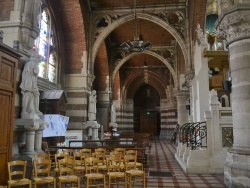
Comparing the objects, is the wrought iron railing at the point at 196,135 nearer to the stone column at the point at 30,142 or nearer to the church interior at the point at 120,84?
the church interior at the point at 120,84

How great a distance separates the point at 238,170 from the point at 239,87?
1.56 m

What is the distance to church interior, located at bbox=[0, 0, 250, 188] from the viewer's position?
4.95 meters

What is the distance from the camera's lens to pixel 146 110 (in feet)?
94.2

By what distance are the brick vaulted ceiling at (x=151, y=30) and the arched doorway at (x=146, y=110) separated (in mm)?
2626

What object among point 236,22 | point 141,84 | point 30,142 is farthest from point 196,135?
point 141,84

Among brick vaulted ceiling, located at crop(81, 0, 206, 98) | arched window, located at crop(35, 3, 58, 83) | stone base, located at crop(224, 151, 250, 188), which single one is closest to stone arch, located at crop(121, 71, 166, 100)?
brick vaulted ceiling, located at crop(81, 0, 206, 98)

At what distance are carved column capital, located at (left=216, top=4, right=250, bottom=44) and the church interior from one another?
19 millimetres

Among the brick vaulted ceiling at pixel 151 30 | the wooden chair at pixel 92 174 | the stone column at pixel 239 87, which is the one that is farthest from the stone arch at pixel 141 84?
the stone column at pixel 239 87

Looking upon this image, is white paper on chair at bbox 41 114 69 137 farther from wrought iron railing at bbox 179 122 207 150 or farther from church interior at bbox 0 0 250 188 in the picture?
wrought iron railing at bbox 179 122 207 150

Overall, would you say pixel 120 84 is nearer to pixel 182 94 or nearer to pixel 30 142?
pixel 182 94

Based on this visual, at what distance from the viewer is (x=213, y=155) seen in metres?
6.81

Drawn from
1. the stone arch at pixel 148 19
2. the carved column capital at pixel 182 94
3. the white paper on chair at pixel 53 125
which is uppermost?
the stone arch at pixel 148 19

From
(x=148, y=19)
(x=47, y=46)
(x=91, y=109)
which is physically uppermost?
(x=148, y=19)

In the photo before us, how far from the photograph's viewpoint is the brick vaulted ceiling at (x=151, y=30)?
12.4 meters
